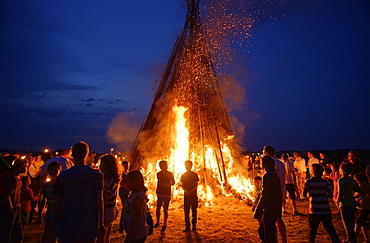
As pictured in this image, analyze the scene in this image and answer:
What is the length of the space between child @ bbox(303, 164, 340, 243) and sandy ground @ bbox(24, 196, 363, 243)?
122cm

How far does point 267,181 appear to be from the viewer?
4.19 m

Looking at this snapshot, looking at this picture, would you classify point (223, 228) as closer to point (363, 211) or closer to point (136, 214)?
point (363, 211)

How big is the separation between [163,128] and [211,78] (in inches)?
113

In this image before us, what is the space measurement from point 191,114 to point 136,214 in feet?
25.0

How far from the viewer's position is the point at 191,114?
1038cm

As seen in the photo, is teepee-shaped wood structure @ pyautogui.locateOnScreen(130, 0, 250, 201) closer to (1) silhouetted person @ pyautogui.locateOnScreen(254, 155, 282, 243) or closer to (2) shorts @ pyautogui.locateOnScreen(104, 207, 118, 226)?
(1) silhouetted person @ pyautogui.locateOnScreen(254, 155, 282, 243)

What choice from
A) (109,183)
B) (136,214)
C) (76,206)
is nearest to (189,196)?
(109,183)

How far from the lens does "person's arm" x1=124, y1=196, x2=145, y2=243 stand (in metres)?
2.90

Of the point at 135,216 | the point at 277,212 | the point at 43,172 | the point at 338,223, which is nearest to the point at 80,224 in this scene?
the point at 135,216

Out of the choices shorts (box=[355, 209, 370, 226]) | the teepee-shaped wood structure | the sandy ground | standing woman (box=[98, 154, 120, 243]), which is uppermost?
the teepee-shaped wood structure

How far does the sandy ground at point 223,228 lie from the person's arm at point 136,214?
2.92 meters

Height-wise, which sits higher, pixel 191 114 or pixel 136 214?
pixel 191 114

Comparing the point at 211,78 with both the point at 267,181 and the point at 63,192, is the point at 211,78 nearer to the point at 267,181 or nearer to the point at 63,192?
the point at 267,181

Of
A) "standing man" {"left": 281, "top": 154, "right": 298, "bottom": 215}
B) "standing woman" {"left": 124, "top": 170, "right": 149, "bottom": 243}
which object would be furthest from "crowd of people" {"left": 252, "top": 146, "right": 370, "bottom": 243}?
"standing man" {"left": 281, "top": 154, "right": 298, "bottom": 215}
